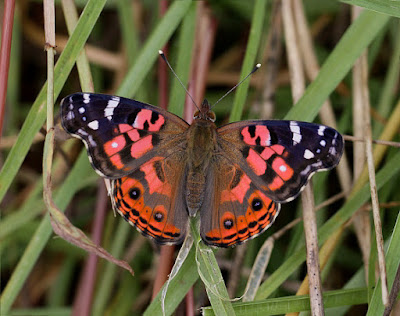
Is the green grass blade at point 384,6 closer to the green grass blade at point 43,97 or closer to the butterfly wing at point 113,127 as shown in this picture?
the butterfly wing at point 113,127

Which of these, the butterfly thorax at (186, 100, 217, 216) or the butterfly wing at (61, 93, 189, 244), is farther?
the butterfly thorax at (186, 100, 217, 216)

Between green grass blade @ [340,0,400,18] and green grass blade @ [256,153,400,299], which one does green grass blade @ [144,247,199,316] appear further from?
green grass blade @ [340,0,400,18]

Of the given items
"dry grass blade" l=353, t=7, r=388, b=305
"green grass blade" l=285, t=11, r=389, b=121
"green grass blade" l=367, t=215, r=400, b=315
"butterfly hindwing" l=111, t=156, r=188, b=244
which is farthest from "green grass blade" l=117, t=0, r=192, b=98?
"green grass blade" l=367, t=215, r=400, b=315

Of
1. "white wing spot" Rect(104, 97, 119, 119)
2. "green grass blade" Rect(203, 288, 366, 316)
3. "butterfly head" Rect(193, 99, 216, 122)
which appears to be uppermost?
"butterfly head" Rect(193, 99, 216, 122)

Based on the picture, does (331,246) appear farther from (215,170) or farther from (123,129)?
(123,129)

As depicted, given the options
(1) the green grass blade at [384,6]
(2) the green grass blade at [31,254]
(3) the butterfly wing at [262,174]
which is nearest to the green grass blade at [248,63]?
(3) the butterfly wing at [262,174]

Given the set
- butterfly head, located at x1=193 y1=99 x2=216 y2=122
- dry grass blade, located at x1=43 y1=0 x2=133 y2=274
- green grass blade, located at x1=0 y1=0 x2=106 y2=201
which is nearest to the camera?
dry grass blade, located at x1=43 y1=0 x2=133 y2=274

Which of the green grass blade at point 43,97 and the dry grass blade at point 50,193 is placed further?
the green grass blade at point 43,97
